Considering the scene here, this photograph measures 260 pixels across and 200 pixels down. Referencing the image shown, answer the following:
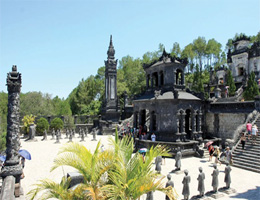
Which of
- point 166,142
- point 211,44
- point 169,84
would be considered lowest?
point 166,142

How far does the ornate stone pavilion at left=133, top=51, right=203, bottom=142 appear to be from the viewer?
60.6ft

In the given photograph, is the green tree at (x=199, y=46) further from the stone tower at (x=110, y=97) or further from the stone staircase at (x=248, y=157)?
the stone staircase at (x=248, y=157)

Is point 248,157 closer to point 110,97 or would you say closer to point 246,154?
point 246,154

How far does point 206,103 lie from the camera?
2177cm

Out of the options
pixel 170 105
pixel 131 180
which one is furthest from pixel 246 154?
pixel 131 180

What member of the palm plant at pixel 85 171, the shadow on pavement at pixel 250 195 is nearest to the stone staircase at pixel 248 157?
the shadow on pavement at pixel 250 195

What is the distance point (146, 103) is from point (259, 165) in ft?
34.5

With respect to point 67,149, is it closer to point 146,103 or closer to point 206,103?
point 146,103

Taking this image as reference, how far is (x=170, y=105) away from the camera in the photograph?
18656mm

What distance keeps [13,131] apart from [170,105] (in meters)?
12.9

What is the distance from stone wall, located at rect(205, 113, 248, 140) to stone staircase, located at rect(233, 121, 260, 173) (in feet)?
13.8

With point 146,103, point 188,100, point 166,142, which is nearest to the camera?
point 166,142

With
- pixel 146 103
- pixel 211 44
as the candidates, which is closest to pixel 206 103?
pixel 146 103

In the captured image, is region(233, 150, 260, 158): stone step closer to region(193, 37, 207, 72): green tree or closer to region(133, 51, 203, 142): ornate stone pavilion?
region(133, 51, 203, 142): ornate stone pavilion
